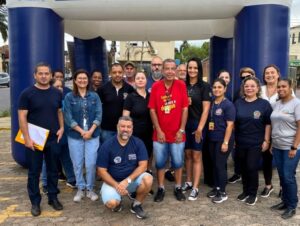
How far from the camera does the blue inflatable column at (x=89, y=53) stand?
26.0ft

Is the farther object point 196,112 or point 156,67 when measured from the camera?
point 156,67

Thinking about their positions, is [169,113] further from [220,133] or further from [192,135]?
[220,133]

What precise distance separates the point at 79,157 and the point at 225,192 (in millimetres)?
1753

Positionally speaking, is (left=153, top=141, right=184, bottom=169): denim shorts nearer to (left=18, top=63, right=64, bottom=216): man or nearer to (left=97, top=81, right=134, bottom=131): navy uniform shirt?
(left=97, top=81, right=134, bottom=131): navy uniform shirt

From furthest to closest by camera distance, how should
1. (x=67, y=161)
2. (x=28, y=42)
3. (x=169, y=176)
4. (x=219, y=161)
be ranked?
(x=169, y=176) → (x=28, y=42) → (x=67, y=161) → (x=219, y=161)

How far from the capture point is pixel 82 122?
4.12 metres

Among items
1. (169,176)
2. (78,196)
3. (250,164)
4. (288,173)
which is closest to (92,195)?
(78,196)

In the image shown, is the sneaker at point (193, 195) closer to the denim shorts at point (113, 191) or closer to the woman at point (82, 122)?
the denim shorts at point (113, 191)

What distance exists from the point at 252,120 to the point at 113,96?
1.64 metres

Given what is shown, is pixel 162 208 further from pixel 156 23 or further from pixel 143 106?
pixel 156 23

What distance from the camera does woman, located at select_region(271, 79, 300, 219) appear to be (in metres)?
3.59

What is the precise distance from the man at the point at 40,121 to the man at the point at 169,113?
103cm

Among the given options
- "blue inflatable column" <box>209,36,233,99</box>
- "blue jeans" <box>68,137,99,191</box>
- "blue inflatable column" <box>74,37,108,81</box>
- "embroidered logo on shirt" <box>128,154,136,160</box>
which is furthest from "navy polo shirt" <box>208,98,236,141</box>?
"blue inflatable column" <box>74,37,108,81</box>

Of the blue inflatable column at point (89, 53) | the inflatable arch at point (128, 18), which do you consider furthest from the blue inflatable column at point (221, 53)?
the inflatable arch at point (128, 18)
